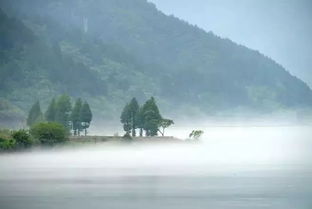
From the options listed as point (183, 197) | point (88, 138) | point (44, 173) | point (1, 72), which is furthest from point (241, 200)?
point (1, 72)

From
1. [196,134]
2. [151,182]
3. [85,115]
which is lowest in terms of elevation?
[151,182]

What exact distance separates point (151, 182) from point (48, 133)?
29717 millimetres

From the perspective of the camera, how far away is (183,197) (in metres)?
32.3

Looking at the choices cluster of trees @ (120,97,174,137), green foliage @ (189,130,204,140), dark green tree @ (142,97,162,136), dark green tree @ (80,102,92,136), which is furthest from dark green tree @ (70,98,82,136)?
green foliage @ (189,130,204,140)

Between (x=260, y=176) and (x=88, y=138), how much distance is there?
33927 mm

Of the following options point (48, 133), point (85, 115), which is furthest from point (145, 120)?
point (48, 133)

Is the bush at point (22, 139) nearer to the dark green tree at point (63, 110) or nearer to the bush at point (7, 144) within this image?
the bush at point (7, 144)

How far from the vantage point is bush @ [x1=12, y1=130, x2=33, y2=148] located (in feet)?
211

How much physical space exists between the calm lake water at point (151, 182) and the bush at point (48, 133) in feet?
12.0

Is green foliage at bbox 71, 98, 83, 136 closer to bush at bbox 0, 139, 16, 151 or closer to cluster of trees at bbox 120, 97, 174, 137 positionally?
cluster of trees at bbox 120, 97, 174, 137

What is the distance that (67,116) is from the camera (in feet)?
268

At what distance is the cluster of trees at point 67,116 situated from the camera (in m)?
79.2

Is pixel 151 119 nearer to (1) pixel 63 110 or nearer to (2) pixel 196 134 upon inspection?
(2) pixel 196 134

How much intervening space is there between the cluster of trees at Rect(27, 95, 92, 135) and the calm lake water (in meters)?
16.4
